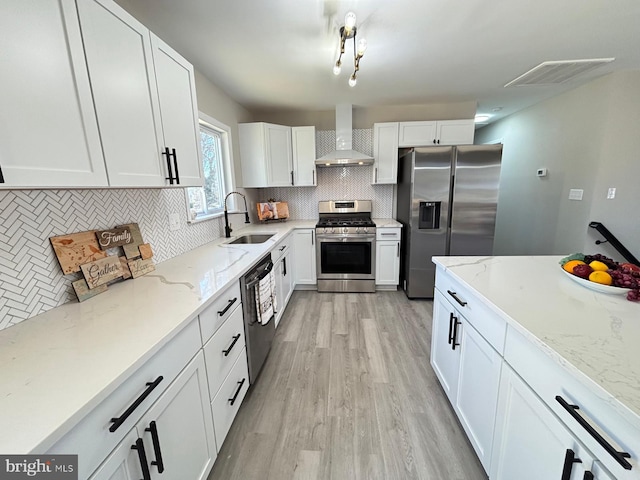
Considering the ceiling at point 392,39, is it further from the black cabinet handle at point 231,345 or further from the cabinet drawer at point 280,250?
the black cabinet handle at point 231,345

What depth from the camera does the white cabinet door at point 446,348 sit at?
1436 millimetres

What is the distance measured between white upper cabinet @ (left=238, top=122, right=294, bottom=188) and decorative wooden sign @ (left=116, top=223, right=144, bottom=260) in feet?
6.25

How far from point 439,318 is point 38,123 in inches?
83.4

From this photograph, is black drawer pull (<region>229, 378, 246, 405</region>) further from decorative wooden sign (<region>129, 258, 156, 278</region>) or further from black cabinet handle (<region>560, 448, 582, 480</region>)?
black cabinet handle (<region>560, 448, 582, 480</region>)

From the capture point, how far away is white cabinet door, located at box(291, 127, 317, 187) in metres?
3.41

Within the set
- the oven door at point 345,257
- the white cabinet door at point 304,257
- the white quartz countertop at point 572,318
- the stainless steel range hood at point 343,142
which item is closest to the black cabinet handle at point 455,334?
the white quartz countertop at point 572,318

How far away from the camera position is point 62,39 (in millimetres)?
832

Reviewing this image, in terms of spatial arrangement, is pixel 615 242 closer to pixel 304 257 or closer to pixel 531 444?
pixel 531 444

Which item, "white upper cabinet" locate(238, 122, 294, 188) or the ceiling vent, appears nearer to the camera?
the ceiling vent

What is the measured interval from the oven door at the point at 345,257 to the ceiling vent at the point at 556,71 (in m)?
2.28

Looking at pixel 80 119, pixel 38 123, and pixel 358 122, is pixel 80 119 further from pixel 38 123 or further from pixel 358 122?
pixel 358 122

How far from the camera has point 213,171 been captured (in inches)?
109

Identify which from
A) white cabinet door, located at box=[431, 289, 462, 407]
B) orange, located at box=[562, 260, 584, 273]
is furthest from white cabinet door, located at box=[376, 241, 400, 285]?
orange, located at box=[562, 260, 584, 273]

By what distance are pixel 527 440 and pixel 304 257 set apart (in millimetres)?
2696
